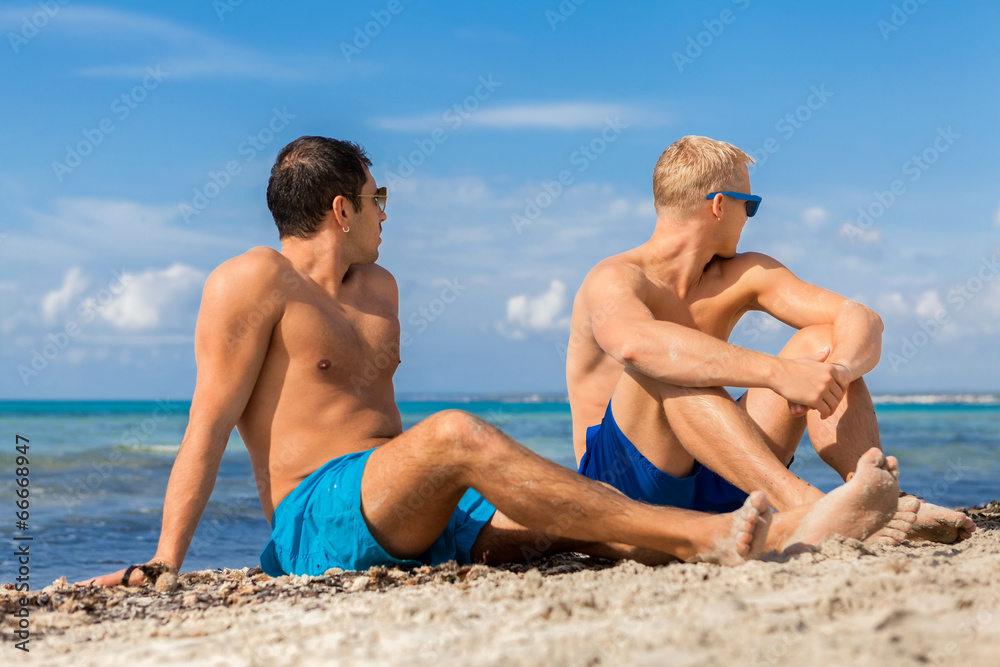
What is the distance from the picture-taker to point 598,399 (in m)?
3.78

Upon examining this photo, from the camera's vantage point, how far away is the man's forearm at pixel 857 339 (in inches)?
122

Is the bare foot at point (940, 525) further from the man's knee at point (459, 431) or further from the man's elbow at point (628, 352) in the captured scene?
the man's knee at point (459, 431)

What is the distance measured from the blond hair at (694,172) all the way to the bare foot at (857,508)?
1.33 m

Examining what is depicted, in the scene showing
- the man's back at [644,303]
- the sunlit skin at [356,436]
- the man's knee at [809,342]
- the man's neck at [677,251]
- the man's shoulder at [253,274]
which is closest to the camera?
the sunlit skin at [356,436]

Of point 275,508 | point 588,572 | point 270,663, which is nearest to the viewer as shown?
point 270,663

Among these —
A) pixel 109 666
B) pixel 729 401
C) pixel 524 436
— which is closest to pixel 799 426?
pixel 729 401

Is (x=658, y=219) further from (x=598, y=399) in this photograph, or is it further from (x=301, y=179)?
→ (x=301, y=179)

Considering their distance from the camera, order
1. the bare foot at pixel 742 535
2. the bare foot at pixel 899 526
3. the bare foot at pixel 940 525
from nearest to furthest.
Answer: the bare foot at pixel 742 535 < the bare foot at pixel 899 526 < the bare foot at pixel 940 525

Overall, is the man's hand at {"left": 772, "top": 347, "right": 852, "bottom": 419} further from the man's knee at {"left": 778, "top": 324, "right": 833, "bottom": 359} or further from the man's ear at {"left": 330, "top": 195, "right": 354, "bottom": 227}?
the man's ear at {"left": 330, "top": 195, "right": 354, "bottom": 227}

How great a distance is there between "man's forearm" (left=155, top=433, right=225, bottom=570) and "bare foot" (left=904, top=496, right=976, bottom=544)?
2658 millimetres

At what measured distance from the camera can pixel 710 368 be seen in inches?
112

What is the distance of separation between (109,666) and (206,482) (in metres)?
1.04

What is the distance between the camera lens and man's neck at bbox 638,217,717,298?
3.49 meters

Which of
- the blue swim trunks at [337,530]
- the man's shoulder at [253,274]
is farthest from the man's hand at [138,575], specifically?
the man's shoulder at [253,274]
